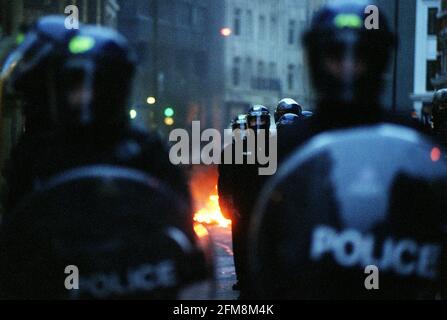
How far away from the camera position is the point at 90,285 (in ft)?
10.3

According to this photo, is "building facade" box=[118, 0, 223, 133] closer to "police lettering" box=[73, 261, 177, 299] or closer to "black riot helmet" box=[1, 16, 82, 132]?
"black riot helmet" box=[1, 16, 82, 132]

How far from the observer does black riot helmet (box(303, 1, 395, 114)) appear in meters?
3.26

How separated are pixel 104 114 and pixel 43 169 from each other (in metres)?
0.29

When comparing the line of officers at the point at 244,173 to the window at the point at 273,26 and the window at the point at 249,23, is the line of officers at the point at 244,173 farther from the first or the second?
the window at the point at 249,23

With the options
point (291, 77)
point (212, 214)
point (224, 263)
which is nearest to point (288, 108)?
point (224, 263)

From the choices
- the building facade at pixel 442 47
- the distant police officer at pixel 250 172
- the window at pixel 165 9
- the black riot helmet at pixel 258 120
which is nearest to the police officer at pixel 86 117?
the distant police officer at pixel 250 172

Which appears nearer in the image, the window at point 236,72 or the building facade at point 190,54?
the building facade at point 190,54

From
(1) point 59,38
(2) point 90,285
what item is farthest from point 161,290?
(1) point 59,38

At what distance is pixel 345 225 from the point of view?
309 centimetres

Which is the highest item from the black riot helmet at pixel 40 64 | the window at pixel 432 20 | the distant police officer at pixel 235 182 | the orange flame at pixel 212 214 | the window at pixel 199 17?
the window at pixel 432 20

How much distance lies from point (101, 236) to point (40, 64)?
0.75 m

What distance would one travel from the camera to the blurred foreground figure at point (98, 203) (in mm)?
3119

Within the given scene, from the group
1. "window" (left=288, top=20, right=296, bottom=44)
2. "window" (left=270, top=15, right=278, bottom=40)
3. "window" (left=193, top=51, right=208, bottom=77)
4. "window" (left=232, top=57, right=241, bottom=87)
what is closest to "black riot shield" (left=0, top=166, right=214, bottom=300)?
"window" (left=288, top=20, right=296, bottom=44)
